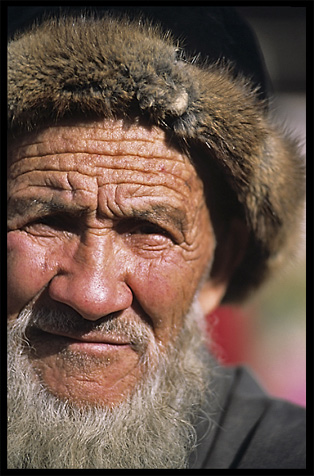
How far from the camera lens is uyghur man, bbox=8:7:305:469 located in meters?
2.10

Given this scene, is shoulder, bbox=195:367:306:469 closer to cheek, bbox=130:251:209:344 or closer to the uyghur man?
the uyghur man

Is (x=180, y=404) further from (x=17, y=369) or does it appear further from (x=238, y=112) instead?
(x=238, y=112)

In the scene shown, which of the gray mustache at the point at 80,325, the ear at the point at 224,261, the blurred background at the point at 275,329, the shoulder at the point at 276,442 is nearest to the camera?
the gray mustache at the point at 80,325

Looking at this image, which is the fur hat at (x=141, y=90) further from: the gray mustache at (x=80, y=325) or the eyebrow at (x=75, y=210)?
the gray mustache at (x=80, y=325)

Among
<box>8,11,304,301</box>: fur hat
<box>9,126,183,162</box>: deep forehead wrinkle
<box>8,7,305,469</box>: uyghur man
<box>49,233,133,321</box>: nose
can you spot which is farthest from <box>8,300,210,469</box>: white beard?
<box>8,11,304,301</box>: fur hat

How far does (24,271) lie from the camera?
224 cm

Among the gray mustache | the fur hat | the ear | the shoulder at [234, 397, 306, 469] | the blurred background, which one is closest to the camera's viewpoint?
the fur hat

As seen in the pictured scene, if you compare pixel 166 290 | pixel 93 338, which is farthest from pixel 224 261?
pixel 93 338

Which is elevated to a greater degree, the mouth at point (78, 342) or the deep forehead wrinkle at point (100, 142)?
the deep forehead wrinkle at point (100, 142)

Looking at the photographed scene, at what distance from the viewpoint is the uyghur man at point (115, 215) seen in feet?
6.88

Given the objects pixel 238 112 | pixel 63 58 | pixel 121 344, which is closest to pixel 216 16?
pixel 238 112

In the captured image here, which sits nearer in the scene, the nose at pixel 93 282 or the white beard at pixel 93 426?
the nose at pixel 93 282

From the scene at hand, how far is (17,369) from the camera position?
228cm

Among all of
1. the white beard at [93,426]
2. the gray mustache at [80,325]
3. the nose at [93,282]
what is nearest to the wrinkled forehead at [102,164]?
the nose at [93,282]
